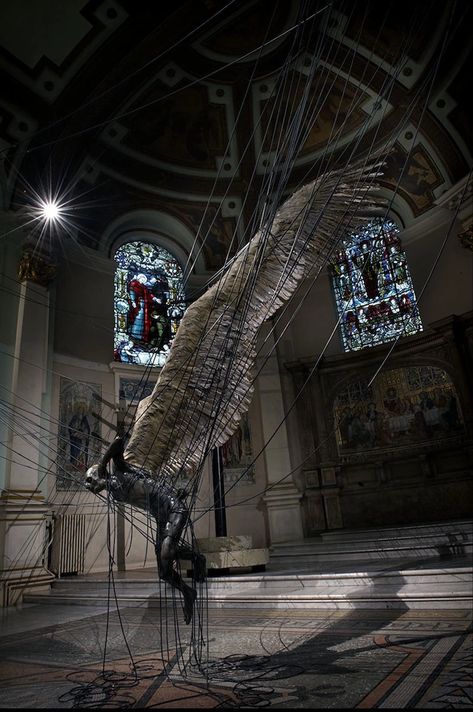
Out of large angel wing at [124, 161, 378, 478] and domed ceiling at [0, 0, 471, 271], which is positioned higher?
domed ceiling at [0, 0, 471, 271]

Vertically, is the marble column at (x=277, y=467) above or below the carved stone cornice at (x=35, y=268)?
below

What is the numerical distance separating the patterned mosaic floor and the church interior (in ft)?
0.16

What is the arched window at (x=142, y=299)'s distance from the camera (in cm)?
1252

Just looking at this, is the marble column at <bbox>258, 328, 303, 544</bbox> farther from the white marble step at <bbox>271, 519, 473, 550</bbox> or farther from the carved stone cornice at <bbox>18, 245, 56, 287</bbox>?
the carved stone cornice at <bbox>18, 245, 56, 287</bbox>

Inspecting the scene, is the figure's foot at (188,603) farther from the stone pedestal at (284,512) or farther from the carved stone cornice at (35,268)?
the carved stone cornice at (35,268)

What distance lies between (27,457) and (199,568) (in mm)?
6688

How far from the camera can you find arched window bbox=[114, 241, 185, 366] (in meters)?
12.5

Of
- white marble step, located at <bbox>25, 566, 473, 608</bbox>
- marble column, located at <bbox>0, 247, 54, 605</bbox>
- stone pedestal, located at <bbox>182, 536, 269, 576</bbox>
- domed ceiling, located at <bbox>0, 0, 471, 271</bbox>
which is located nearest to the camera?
white marble step, located at <bbox>25, 566, 473, 608</bbox>

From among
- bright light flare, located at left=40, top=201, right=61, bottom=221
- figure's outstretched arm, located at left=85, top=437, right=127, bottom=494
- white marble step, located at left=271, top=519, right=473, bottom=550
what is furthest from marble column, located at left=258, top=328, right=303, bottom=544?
figure's outstretched arm, located at left=85, top=437, right=127, bottom=494

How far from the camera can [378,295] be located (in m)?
12.5

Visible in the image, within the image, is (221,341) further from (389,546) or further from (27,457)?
(27,457)

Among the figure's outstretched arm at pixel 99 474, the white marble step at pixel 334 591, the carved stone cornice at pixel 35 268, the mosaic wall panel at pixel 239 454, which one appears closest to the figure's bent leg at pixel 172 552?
the white marble step at pixel 334 591

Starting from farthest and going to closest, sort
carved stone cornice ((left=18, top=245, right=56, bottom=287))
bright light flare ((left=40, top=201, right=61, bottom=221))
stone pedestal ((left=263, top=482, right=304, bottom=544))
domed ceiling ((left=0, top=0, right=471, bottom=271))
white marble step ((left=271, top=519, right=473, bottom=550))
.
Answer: stone pedestal ((left=263, top=482, right=304, bottom=544)) < bright light flare ((left=40, top=201, right=61, bottom=221)) < carved stone cornice ((left=18, top=245, right=56, bottom=287)) < domed ceiling ((left=0, top=0, right=471, bottom=271)) < white marble step ((left=271, top=519, right=473, bottom=550))

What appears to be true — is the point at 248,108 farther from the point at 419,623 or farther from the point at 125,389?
the point at 419,623
